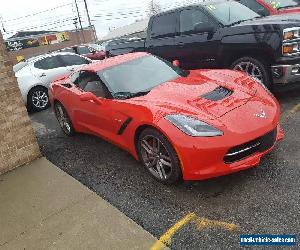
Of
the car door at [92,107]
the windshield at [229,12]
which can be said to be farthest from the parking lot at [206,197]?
the windshield at [229,12]

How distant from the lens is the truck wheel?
6.42 meters

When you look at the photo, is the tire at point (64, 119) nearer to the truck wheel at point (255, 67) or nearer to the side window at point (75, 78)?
the side window at point (75, 78)

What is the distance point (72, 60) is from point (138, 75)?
18.8ft

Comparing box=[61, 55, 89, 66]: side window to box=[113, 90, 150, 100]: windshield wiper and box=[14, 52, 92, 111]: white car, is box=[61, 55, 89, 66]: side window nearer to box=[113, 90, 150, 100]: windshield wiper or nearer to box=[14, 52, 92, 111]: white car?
box=[14, 52, 92, 111]: white car

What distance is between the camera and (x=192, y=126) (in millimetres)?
3941

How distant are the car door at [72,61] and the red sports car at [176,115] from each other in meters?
4.48

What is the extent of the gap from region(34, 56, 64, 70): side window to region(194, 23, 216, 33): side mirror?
4573 mm

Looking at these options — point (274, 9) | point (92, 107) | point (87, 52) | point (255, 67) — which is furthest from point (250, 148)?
point (87, 52)

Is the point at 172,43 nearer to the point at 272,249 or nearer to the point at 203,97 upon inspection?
the point at 203,97

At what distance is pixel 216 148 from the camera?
3764mm

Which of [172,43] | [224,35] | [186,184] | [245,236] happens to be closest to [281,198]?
[245,236]

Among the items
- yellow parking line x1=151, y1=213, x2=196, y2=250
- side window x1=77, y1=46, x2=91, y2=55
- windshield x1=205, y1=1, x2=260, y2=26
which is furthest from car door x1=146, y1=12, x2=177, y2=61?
side window x1=77, y1=46, x2=91, y2=55

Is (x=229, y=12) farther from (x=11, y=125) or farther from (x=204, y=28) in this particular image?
(x=11, y=125)

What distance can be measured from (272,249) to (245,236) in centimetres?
28
